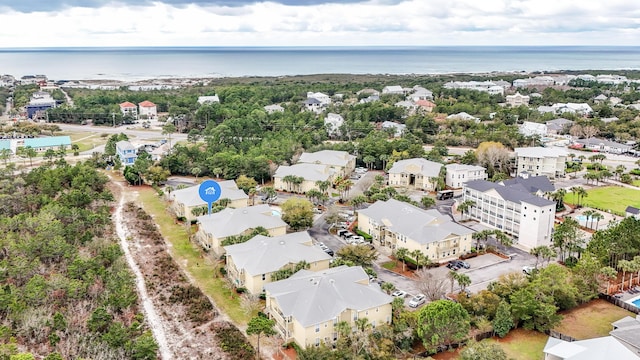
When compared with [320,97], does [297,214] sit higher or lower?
lower

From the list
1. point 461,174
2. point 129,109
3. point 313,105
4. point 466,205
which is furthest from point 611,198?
point 129,109

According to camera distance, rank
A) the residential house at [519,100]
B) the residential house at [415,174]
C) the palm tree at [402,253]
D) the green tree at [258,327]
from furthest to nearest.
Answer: the residential house at [519,100], the residential house at [415,174], the palm tree at [402,253], the green tree at [258,327]

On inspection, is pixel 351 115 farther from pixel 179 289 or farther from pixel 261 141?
pixel 179 289

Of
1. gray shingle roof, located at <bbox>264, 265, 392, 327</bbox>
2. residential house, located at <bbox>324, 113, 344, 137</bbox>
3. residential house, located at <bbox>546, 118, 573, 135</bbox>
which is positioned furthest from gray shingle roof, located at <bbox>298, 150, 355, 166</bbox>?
residential house, located at <bbox>546, 118, 573, 135</bbox>

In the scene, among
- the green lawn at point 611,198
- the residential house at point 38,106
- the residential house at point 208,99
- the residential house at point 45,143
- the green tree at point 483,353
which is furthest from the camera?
the residential house at point 208,99

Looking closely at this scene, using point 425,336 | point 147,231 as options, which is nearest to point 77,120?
point 147,231

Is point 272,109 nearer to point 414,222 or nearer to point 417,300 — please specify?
point 414,222

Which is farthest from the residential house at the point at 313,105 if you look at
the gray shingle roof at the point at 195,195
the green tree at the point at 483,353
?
the green tree at the point at 483,353

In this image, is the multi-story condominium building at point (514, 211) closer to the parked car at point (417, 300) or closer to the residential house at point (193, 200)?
the parked car at point (417, 300)
